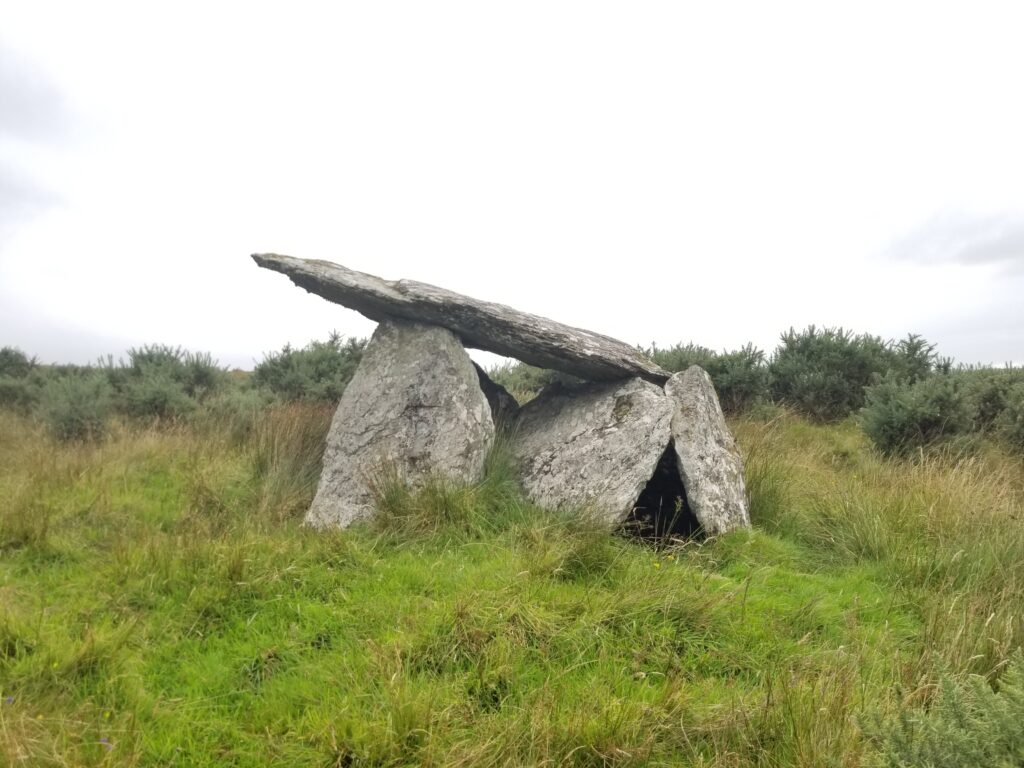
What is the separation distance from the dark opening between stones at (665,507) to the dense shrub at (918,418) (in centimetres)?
464

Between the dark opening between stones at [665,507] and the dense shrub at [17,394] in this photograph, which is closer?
the dark opening between stones at [665,507]

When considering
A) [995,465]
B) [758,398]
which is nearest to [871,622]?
[995,465]

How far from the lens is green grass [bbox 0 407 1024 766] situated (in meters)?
3.42

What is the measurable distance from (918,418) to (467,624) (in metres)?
8.45

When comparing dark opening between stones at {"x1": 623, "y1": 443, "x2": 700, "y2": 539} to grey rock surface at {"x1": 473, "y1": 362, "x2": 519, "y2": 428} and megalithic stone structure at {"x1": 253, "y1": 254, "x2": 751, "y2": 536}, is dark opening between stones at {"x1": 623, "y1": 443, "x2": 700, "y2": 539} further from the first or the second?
grey rock surface at {"x1": 473, "y1": 362, "x2": 519, "y2": 428}

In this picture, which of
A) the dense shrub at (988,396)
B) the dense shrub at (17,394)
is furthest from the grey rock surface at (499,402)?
the dense shrub at (17,394)

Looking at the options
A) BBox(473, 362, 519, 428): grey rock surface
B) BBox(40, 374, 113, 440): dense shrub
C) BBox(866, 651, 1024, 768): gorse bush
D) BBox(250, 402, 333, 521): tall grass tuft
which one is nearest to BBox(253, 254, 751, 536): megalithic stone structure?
BBox(473, 362, 519, 428): grey rock surface

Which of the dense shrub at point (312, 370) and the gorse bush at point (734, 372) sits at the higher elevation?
the gorse bush at point (734, 372)

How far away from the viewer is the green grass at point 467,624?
342 centimetres

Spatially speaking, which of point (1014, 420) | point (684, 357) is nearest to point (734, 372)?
point (684, 357)

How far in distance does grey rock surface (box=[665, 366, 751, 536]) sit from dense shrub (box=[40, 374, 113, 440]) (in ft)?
24.4

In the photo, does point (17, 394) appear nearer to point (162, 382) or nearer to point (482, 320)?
point (162, 382)

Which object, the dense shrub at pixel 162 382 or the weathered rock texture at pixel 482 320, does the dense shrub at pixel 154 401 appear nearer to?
the dense shrub at pixel 162 382

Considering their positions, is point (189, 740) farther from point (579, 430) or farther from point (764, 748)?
point (579, 430)
